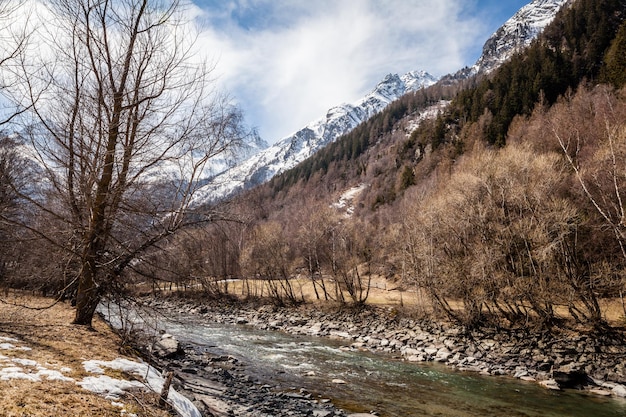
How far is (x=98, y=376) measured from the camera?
6.55 m

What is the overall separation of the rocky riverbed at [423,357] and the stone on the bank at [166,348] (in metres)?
0.34

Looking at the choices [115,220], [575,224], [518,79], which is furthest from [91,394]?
[518,79]

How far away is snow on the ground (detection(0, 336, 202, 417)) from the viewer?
5.79m

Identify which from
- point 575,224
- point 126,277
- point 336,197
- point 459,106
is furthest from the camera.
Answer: point 336,197

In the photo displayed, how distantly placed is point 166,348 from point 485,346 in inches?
662

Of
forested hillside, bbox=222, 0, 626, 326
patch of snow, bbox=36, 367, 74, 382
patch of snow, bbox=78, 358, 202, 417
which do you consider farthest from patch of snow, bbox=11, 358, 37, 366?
forested hillside, bbox=222, 0, 626, 326

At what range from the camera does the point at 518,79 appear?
225ft

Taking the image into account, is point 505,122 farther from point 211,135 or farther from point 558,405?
point 211,135

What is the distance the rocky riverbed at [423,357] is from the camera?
11.2m

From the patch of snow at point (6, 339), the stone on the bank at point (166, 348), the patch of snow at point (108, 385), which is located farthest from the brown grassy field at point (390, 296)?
the stone on the bank at point (166, 348)

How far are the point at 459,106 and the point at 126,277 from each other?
284 feet

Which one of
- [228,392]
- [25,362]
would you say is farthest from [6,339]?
[228,392]

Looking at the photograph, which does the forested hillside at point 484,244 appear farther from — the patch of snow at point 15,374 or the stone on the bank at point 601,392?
the stone on the bank at point 601,392

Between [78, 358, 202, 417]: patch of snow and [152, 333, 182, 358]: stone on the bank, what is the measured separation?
7.34 m
